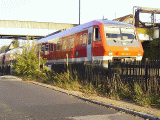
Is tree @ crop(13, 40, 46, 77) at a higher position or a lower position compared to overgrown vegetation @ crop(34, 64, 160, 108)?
higher

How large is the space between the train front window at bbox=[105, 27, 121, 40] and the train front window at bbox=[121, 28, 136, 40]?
386 mm

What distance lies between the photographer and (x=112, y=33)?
15.8 meters

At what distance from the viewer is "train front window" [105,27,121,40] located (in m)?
15.5

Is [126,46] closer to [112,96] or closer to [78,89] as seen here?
[78,89]

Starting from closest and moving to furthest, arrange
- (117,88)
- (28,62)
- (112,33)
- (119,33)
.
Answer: (117,88) → (112,33) → (119,33) → (28,62)

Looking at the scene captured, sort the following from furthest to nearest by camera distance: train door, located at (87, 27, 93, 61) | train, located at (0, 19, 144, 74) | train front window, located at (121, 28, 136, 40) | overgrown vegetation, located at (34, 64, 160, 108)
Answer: train front window, located at (121, 28, 136, 40) → train door, located at (87, 27, 93, 61) → train, located at (0, 19, 144, 74) → overgrown vegetation, located at (34, 64, 160, 108)

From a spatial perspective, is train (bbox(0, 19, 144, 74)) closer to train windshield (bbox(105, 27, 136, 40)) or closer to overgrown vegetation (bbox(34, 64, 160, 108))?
train windshield (bbox(105, 27, 136, 40))

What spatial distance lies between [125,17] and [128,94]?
47.6 meters

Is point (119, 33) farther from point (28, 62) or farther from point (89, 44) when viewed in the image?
point (28, 62)

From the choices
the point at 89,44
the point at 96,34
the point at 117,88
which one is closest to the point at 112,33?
the point at 96,34

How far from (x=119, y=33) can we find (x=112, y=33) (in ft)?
2.12

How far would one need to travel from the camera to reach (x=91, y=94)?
11.4 meters

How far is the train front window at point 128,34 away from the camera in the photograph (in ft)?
53.3

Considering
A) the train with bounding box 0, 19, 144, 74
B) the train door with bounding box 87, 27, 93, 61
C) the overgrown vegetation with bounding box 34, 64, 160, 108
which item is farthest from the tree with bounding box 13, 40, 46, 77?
the overgrown vegetation with bounding box 34, 64, 160, 108
